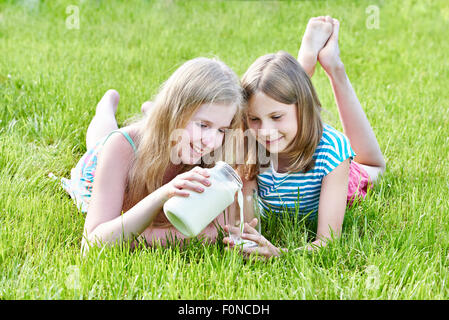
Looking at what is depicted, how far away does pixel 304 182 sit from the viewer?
2.43m

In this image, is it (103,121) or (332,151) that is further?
(103,121)

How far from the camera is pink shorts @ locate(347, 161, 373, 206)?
2664 mm

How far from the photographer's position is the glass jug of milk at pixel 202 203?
179 cm

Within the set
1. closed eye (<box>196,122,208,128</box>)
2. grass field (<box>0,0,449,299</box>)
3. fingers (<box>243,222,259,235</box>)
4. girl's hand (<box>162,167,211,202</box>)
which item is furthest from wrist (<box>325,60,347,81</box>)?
girl's hand (<box>162,167,211,202</box>)

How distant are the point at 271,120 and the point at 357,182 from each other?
79 cm

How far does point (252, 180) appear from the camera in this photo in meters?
2.58

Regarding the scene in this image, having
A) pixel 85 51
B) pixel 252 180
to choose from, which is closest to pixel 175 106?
pixel 252 180

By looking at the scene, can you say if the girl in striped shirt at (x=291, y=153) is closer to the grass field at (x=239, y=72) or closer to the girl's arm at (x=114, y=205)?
the grass field at (x=239, y=72)

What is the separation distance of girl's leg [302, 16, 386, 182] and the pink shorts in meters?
0.05

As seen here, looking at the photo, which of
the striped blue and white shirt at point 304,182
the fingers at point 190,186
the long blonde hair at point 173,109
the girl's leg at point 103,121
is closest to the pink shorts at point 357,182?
the striped blue and white shirt at point 304,182

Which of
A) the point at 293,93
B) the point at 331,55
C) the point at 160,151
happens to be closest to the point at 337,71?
the point at 331,55

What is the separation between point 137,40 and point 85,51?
0.70 metres

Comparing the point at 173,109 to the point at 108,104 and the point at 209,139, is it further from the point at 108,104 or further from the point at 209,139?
the point at 108,104

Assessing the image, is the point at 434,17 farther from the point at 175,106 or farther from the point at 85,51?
the point at 175,106
